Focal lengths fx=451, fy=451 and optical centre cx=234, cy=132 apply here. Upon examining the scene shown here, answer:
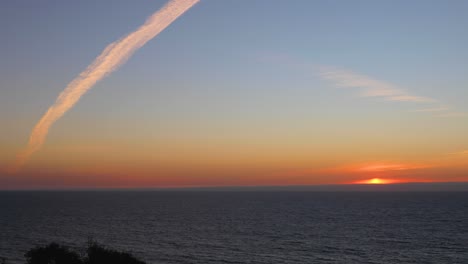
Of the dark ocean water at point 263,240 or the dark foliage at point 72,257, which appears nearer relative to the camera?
the dark foliage at point 72,257

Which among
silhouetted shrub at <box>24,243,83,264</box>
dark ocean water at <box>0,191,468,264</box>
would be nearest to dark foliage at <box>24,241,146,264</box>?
silhouetted shrub at <box>24,243,83,264</box>

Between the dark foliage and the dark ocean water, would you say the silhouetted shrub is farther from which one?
the dark ocean water

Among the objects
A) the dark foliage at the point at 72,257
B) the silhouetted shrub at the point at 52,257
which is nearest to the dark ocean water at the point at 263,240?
the dark foliage at the point at 72,257

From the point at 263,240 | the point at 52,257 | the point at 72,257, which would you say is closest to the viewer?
the point at 72,257

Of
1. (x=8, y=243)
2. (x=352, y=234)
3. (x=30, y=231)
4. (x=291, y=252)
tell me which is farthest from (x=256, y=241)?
(x=30, y=231)

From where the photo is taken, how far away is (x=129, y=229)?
12219cm

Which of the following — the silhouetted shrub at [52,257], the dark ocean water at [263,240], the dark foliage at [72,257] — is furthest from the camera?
the dark ocean water at [263,240]

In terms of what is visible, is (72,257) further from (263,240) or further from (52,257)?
(263,240)

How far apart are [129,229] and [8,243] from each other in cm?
3449

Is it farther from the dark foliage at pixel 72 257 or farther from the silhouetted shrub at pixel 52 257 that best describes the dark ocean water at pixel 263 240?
the silhouetted shrub at pixel 52 257

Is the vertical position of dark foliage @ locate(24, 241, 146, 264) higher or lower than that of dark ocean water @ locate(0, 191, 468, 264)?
higher

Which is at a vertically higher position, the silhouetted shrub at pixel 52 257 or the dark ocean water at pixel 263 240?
the silhouetted shrub at pixel 52 257

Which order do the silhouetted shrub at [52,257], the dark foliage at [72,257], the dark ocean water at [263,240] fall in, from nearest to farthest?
1. the dark foliage at [72,257]
2. the silhouetted shrub at [52,257]
3. the dark ocean water at [263,240]

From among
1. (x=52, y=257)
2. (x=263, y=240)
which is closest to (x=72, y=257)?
(x=52, y=257)
